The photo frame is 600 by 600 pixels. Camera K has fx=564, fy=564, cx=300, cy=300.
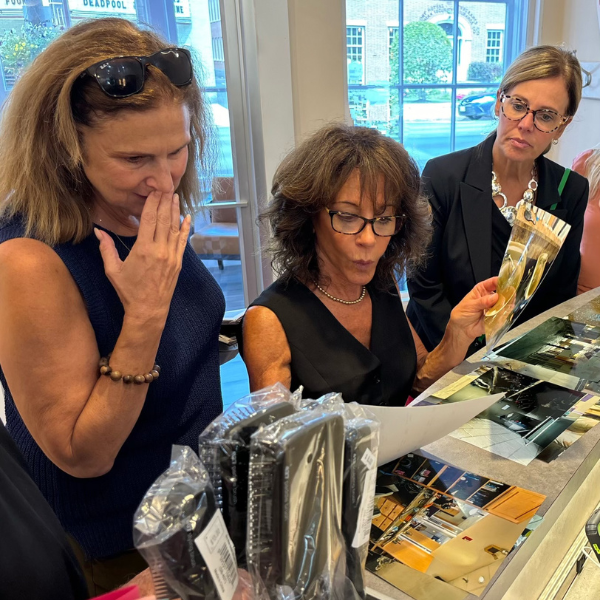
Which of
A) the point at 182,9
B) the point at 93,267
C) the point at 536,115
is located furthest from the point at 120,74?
the point at 182,9

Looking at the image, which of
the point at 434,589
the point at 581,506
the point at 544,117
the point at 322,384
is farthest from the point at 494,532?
the point at 544,117

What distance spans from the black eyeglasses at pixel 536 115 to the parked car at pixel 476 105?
92.5 inches

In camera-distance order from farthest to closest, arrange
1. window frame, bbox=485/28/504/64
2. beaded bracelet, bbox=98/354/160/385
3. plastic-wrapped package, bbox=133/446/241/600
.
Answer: window frame, bbox=485/28/504/64 → beaded bracelet, bbox=98/354/160/385 → plastic-wrapped package, bbox=133/446/241/600

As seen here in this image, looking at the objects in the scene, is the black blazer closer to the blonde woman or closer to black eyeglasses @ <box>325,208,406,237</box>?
the blonde woman

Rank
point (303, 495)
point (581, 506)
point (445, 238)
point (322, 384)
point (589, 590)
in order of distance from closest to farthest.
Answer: point (303, 495), point (589, 590), point (581, 506), point (322, 384), point (445, 238)

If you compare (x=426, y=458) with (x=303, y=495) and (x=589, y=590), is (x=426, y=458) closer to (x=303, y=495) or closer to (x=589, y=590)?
(x=589, y=590)

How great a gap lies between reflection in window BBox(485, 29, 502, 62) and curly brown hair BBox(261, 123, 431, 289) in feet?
10.1

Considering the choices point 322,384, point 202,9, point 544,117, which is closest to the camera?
point 322,384

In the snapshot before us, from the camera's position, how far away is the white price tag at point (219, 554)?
533mm

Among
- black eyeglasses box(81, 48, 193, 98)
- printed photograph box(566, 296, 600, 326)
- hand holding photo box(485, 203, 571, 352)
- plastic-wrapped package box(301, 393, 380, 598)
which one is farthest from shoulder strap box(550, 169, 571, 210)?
plastic-wrapped package box(301, 393, 380, 598)

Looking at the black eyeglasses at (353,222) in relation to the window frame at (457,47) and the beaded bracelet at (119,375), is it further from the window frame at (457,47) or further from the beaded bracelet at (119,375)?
the window frame at (457,47)

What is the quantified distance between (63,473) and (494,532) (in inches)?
31.8

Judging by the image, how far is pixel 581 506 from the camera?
43.4 inches

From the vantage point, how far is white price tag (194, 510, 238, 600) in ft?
1.75
